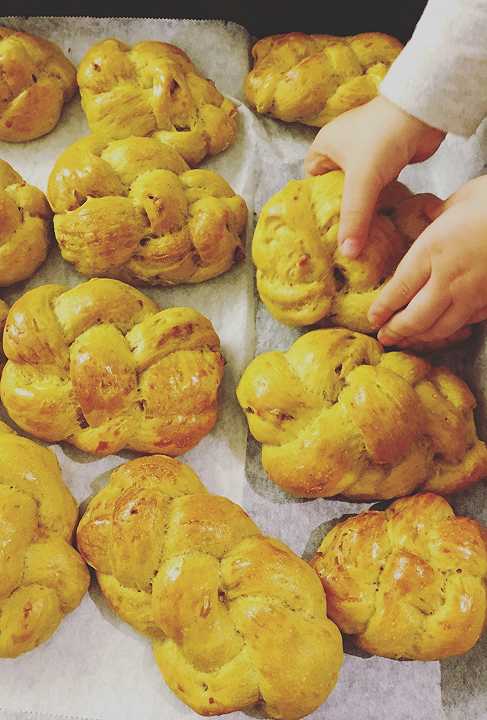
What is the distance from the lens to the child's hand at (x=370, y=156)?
1.29m

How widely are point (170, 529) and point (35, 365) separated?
0.38 metres

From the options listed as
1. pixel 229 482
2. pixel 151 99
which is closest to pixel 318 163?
pixel 151 99

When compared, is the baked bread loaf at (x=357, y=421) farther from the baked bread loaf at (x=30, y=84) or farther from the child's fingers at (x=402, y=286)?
the baked bread loaf at (x=30, y=84)

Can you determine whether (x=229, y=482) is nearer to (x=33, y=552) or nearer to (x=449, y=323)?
(x=33, y=552)

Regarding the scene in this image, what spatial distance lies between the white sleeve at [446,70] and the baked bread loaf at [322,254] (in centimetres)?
16

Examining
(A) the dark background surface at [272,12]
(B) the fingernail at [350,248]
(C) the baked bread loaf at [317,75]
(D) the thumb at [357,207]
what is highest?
(A) the dark background surface at [272,12]

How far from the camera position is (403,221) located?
1.37 meters

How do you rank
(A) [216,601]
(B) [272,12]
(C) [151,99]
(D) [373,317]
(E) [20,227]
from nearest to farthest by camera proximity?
(A) [216,601]
(D) [373,317]
(E) [20,227]
(C) [151,99]
(B) [272,12]

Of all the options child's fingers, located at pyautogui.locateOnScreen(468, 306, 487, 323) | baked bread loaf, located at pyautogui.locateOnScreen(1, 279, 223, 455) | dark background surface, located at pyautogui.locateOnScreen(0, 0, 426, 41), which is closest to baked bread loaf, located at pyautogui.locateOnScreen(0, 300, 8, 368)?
baked bread loaf, located at pyautogui.locateOnScreen(1, 279, 223, 455)

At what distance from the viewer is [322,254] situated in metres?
1.34

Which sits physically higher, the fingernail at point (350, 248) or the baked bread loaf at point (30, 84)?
the baked bread loaf at point (30, 84)

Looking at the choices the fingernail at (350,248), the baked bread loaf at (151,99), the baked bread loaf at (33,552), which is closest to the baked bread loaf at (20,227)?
the baked bread loaf at (151,99)

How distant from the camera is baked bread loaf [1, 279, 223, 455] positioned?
1.30 metres

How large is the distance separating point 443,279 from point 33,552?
2.60 feet
